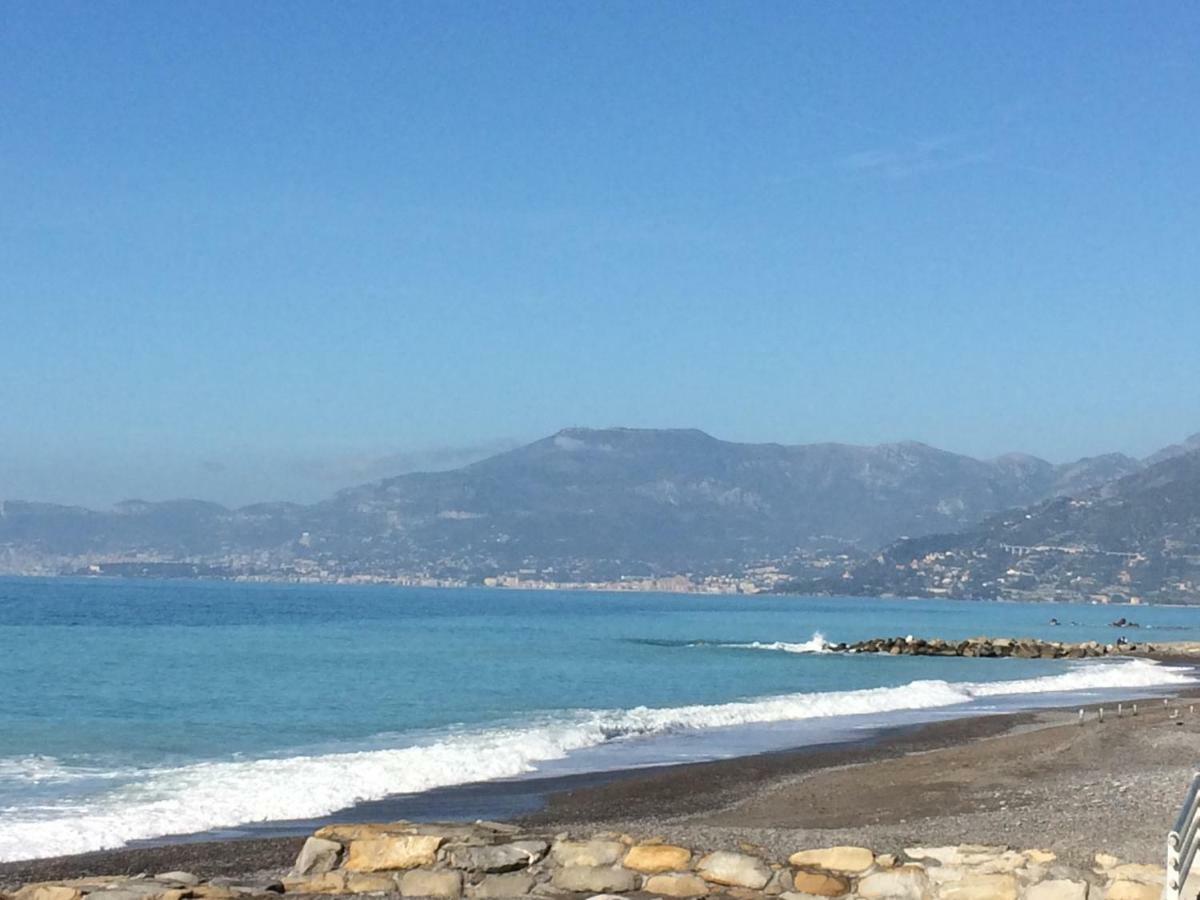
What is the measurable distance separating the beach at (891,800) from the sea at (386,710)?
1.38 m

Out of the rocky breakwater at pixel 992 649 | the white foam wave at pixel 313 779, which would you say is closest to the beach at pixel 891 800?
the white foam wave at pixel 313 779

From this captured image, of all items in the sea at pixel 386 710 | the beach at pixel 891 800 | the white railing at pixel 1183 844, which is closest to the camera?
the white railing at pixel 1183 844

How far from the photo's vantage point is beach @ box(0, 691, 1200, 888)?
46.5ft

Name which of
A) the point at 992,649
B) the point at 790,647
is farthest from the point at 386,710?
the point at 790,647

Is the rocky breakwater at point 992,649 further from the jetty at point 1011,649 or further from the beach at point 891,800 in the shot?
the beach at point 891,800

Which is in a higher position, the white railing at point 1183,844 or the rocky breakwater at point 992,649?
the white railing at point 1183,844

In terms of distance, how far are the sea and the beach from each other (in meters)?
1.38

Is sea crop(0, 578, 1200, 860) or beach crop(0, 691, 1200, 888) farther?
sea crop(0, 578, 1200, 860)

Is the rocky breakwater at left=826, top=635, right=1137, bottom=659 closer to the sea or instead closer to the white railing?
the sea

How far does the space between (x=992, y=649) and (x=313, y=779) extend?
59.5 m

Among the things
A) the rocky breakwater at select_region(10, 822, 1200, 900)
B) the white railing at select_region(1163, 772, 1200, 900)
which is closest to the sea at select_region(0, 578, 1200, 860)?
the rocky breakwater at select_region(10, 822, 1200, 900)

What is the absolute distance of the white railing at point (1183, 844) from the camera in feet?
30.1

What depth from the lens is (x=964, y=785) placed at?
21.1 metres

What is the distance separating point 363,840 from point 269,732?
20.6 metres
